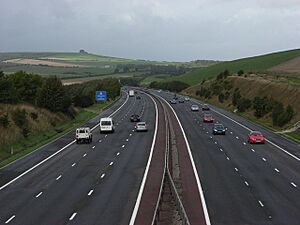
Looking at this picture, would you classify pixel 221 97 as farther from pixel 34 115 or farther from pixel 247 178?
pixel 247 178

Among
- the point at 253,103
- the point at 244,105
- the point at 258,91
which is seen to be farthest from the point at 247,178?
the point at 258,91

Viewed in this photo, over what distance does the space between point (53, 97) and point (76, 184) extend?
50.6 metres

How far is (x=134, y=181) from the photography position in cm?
3203

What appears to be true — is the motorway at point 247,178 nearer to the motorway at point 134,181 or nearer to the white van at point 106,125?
the motorway at point 134,181

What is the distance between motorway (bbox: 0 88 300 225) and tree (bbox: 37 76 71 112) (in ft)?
82.8

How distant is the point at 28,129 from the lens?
6147 centimetres

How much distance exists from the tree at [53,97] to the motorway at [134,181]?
25241mm

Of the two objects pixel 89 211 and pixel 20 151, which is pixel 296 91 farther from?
pixel 89 211

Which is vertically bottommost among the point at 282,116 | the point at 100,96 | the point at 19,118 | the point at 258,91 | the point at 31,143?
the point at 100,96

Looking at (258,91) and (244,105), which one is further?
(258,91)

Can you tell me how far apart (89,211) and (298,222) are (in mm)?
9278

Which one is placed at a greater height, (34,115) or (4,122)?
(4,122)

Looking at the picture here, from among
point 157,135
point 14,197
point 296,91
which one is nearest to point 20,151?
point 157,135

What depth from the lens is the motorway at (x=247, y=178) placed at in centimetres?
2341
